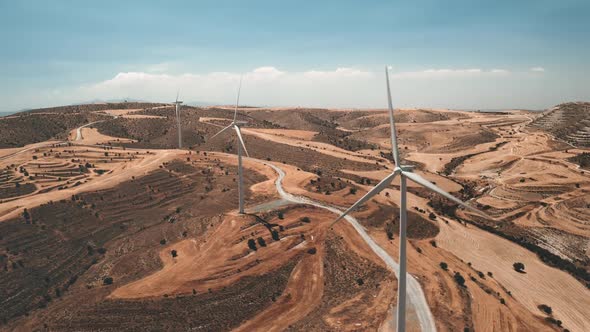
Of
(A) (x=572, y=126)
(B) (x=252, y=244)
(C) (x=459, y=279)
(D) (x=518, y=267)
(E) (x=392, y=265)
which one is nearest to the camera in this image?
(C) (x=459, y=279)

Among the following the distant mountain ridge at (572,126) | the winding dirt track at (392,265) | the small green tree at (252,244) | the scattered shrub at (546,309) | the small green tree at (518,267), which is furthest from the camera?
the distant mountain ridge at (572,126)

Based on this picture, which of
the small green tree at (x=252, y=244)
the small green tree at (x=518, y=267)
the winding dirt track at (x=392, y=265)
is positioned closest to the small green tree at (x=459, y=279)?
the winding dirt track at (x=392, y=265)

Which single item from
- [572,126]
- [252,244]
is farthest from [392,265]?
[572,126]

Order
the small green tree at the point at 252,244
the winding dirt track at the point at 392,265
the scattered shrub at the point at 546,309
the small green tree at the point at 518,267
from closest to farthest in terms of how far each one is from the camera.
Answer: the winding dirt track at the point at 392,265 < the scattered shrub at the point at 546,309 < the small green tree at the point at 252,244 < the small green tree at the point at 518,267

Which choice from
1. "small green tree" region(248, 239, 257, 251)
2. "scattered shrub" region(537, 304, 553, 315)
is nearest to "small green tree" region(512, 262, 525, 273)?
"scattered shrub" region(537, 304, 553, 315)

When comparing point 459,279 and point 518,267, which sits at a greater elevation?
point 459,279

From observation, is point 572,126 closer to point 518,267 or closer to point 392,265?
point 518,267

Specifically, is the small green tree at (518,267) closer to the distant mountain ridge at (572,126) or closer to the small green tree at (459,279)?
the small green tree at (459,279)

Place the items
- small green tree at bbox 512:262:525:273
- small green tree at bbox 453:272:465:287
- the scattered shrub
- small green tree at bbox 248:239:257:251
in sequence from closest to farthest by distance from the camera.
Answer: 1. the scattered shrub
2. small green tree at bbox 453:272:465:287
3. small green tree at bbox 248:239:257:251
4. small green tree at bbox 512:262:525:273

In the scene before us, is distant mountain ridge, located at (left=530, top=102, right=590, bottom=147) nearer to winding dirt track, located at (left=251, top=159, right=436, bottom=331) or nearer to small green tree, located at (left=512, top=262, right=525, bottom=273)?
small green tree, located at (left=512, top=262, right=525, bottom=273)
